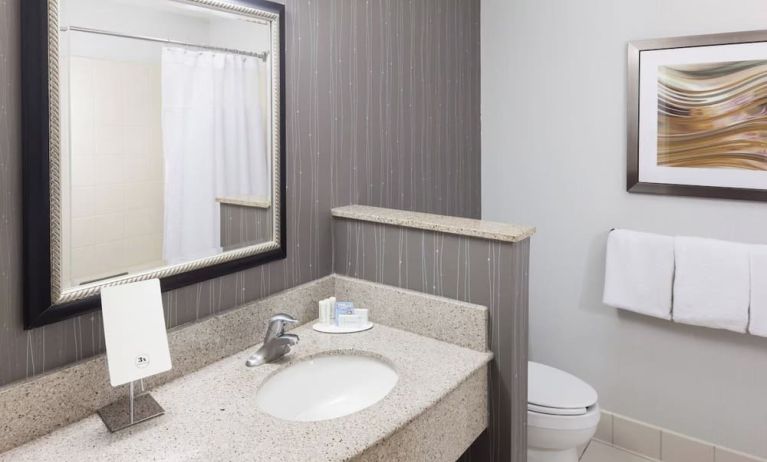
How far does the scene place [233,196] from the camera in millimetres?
1541

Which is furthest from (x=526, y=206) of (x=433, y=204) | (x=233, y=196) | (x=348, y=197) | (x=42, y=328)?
(x=42, y=328)

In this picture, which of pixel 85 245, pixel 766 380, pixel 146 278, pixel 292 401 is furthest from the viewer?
pixel 766 380

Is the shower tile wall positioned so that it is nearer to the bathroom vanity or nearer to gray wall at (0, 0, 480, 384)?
gray wall at (0, 0, 480, 384)

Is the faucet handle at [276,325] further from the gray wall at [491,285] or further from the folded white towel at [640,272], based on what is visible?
the folded white towel at [640,272]

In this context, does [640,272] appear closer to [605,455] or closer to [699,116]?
[699,116]

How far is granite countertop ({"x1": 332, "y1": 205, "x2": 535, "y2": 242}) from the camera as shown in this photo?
4.99ft

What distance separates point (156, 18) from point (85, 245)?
1.85ft

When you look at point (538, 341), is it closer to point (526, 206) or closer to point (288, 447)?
point (526, 206)

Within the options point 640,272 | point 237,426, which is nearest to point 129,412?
point 237,426

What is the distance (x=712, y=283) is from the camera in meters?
2.06

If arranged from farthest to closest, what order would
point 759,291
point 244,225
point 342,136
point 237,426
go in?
point 759,291 < point 342,136 < point 244,225 < point 237,426

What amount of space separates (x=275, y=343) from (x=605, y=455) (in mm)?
1710

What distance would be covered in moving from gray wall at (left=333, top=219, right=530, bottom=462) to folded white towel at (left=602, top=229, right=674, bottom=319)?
0.86 metres

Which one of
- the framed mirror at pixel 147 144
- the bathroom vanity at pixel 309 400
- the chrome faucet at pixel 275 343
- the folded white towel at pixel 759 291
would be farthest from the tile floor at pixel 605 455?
the framed mirror at pixel 147 144
